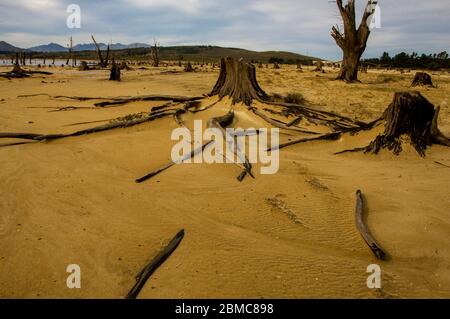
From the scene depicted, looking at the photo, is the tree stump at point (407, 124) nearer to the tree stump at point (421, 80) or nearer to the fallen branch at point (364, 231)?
the fallen branch at point (364, 231)

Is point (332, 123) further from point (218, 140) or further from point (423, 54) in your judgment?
point (423, 54)

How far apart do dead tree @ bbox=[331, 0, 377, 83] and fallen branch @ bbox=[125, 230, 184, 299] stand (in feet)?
63.2

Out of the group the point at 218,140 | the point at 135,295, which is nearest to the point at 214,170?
the point at 218,140

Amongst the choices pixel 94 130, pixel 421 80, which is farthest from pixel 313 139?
pixel 421 80

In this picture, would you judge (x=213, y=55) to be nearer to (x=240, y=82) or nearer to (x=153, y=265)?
(x=240, y=82)

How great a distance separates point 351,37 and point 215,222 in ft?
65.0

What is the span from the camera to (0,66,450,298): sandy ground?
138 inches

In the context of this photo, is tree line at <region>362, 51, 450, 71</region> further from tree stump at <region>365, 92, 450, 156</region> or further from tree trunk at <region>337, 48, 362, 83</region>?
tree stump at <region>365, 92, 450, 156</region>

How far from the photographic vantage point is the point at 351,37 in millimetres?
21438

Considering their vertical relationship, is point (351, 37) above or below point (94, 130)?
above

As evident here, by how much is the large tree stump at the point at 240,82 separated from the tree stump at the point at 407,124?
384 cm

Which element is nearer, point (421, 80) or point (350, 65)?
point (421, 80)

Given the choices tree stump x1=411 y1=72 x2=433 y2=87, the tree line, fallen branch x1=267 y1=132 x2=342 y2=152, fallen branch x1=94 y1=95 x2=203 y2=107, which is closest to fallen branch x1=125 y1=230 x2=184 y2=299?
fallen branch x1=267 y1=132 x2=342 y2=152

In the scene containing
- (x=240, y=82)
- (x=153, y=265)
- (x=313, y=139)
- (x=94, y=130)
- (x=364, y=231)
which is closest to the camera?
(x=153, y=265)
